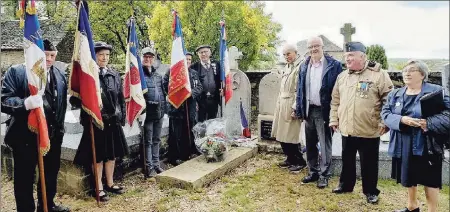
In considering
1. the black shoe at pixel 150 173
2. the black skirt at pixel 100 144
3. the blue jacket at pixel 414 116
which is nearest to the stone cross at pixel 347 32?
the blue jacket at pixel 414 116

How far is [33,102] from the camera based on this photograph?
3170mm

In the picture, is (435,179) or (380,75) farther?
(380,75)

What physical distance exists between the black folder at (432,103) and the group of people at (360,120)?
0.03 metres

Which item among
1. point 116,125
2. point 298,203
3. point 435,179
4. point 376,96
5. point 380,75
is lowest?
point 298,203

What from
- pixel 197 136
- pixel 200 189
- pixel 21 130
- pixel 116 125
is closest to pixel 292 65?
pixel 197 136

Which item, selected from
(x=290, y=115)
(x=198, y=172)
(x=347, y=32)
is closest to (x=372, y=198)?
(x=290, y=115)

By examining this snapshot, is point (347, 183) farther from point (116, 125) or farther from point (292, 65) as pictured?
point (116, 125)

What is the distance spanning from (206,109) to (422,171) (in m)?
3.63

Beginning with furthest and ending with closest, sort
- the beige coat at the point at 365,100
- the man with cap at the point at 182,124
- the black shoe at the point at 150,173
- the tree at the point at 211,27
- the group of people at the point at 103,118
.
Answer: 1. the tree at the point at 211,27
2. the man with cap at the point at 182,124
3. the black shoe at the point at 150,173
4. the beige coat at the point at 365,100
5. the group of people at the point at 103,118

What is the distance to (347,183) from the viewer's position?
443cm

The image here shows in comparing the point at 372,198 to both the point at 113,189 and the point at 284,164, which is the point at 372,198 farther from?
the point at 113,189

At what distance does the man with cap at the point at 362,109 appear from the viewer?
3.92 meters

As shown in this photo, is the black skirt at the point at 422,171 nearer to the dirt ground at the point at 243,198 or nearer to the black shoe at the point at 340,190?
the dirt ground at the point at 243,198

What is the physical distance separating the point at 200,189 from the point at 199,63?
234 cm
